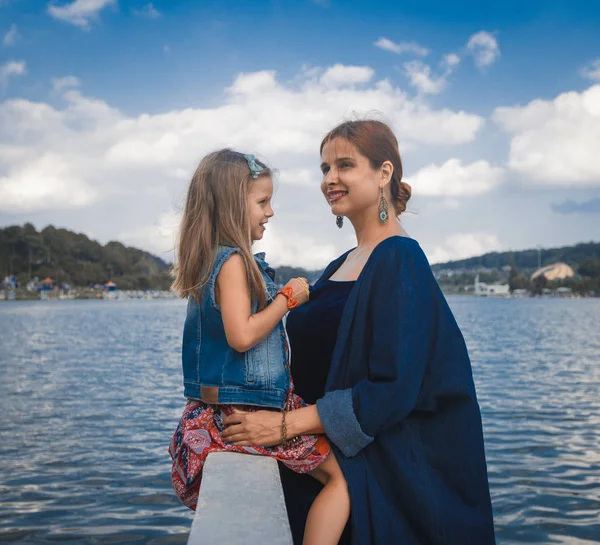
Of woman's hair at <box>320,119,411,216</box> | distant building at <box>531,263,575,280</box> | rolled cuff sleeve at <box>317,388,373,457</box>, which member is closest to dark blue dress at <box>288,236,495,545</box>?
rolled cuff sleeve at <box>317,388,373,457</box>

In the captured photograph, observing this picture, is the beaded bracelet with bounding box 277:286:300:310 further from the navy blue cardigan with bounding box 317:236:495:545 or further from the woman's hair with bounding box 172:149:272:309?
the navy blue cardigan with bounding box 317:236:495:545

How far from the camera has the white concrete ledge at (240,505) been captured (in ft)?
5.52

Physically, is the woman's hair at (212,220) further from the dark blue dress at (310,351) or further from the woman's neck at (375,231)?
the woman's neck at (375,231)

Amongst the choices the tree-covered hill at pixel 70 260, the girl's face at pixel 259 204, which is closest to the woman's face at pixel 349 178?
the girl's face at pixel 259 204

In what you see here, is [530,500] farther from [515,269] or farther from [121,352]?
[515,269]

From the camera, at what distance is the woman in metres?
2.47

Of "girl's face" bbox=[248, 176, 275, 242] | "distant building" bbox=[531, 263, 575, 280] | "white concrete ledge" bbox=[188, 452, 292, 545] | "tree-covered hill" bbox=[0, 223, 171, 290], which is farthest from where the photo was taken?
"distant building" bbox=[531, 263, 575, 280]

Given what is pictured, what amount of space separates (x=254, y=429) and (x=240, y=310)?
422 mm

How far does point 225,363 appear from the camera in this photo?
262cm

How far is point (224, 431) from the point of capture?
2557 millimetres

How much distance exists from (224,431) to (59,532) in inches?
241

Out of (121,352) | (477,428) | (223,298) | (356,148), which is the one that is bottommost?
(121,352)

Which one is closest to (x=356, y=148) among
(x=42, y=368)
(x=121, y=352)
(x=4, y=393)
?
(x=4, y=393)

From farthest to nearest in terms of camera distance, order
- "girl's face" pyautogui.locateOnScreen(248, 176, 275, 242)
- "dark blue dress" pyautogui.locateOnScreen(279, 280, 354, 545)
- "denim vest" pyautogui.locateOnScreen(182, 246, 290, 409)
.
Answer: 1. "dark blue dress" pyautogui.locateOnScreen(279, 280, 354, 545)
2. "girl's face" pyautogui.locateOnScreen(248, 176, 275, 242)
3. "denim vest" pyautogui.locateOnScreen(182, 246, 290, 409)
